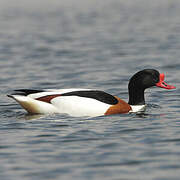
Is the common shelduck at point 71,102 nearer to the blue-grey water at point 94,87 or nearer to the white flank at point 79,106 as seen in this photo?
the white flank at point 79,106

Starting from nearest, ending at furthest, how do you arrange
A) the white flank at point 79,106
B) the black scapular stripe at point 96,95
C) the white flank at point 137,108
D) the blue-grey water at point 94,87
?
the blue-grey water at point 94,87, the white flank at point 79,106, the black scapular stripe at point 96,95, the white flank at point 137,108

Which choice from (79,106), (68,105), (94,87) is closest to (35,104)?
(68,105)

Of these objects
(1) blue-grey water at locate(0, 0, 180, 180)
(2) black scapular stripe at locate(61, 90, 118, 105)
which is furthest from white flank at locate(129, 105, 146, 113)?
(2) black scapular stripe at locate(61, 90, 118, 105)

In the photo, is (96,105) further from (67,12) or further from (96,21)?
(67,12)

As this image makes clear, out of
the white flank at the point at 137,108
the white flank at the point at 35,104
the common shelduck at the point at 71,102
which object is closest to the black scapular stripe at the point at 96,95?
the common shelduck at the point at 71,102

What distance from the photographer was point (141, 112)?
12852mm

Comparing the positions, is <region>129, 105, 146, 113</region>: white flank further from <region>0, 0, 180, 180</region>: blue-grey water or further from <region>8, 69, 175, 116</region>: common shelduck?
<region>8, 69, 175, 116</region>: common shelduck

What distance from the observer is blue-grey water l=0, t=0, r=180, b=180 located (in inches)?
340

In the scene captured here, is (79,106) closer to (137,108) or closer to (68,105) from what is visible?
(68,105)

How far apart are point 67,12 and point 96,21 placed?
700 cm

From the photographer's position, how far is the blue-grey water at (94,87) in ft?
28.3

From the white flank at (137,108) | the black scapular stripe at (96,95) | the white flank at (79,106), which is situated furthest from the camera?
the white flank at (137,108)

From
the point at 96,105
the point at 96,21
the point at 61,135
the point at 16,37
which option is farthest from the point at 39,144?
the point at 96,21

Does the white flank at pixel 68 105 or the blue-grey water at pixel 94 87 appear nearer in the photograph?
the blue-grey water at pixel 94 87
